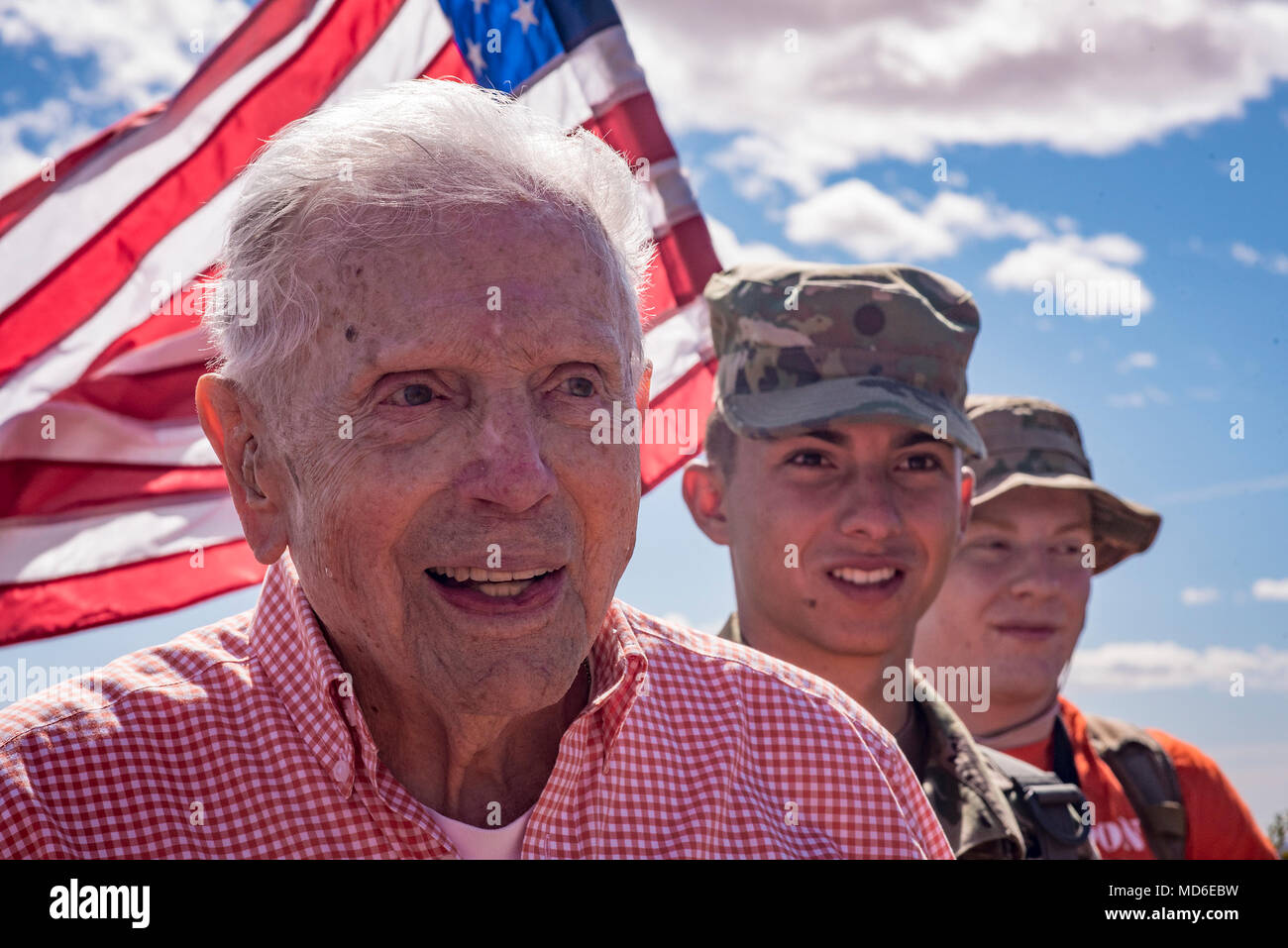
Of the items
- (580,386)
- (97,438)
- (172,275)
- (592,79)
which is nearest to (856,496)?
(580,386)

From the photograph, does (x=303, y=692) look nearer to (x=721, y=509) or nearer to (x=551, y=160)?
(x=551, y=160)

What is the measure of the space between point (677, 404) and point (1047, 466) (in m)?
1.49

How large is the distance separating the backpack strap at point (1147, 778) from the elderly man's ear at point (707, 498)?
1547 mm

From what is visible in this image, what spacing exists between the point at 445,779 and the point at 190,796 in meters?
0.38

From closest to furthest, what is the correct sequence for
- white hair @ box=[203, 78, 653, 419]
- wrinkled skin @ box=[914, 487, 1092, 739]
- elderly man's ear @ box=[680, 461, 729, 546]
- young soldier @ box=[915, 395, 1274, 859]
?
white hair @ box=[203, 78, 653, 419]
elderly man's ear @ box=[680, 461, 729, 546]
young soldier @ box=[915, 395, 1274, 859]
wrinkled skin @ box=[914, 487, 1092, 739]

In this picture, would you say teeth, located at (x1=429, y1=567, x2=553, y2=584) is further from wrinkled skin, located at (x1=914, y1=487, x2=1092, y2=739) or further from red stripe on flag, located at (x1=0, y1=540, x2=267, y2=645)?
red stripe on flag, located at (x1=0, y1=540, x2=267, y2=645)

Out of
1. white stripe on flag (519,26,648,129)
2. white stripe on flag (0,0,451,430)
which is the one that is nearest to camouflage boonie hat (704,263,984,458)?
white stripe on flag (519,26,648,129)

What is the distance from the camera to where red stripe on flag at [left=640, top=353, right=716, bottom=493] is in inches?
217

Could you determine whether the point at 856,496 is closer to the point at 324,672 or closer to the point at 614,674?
the point at 614,674

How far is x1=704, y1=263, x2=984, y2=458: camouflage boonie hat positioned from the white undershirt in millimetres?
1776

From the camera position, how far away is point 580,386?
81.1 inches

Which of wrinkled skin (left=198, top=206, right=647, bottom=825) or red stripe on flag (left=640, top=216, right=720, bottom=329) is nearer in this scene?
wrinkled skin (left=198, top=206, right=647, bottom=825)

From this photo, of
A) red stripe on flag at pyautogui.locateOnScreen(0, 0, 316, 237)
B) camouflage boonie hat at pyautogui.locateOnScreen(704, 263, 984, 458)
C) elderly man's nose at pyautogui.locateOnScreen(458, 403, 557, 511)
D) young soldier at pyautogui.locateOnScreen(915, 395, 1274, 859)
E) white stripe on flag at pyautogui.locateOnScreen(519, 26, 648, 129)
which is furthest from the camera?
white stripe on flag at pyautogui.locateOnScreen(519, 26, 648, 129)
